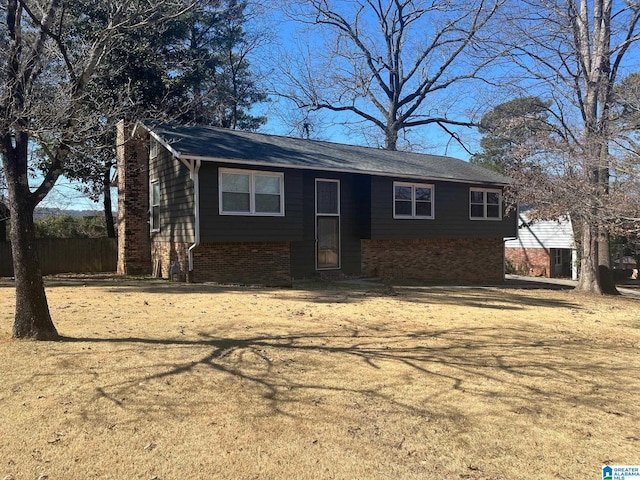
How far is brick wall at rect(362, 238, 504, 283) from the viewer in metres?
17.6

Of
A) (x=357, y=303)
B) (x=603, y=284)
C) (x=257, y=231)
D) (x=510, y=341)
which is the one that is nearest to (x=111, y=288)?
(x=257, y=231)

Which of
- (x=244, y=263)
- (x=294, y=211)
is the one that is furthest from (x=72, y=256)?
(x=294, y=211)

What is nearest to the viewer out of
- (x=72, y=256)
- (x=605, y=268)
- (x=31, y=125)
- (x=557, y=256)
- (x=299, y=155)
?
(x=31, y=125)

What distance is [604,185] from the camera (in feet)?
44.7

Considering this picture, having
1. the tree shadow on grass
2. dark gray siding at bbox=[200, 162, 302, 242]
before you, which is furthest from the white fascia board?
the tree shadow on grass

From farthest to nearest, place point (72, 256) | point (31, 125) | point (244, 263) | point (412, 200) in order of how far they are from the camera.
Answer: point (72, 256)
point (412, 200)
point (244, 263)
point (31, 125)

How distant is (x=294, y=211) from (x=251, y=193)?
59.3 inches

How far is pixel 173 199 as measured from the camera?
48.6 ft

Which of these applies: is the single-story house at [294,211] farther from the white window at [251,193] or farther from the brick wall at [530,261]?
the brick wall at [530,261]

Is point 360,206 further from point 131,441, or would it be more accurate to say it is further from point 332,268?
point 131,441

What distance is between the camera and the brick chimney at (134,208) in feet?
56.3

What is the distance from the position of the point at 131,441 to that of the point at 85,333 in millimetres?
3661

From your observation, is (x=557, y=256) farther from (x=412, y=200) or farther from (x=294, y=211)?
(x=294, y=211)

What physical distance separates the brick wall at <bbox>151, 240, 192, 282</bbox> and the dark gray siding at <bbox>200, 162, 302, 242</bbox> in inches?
37.6
